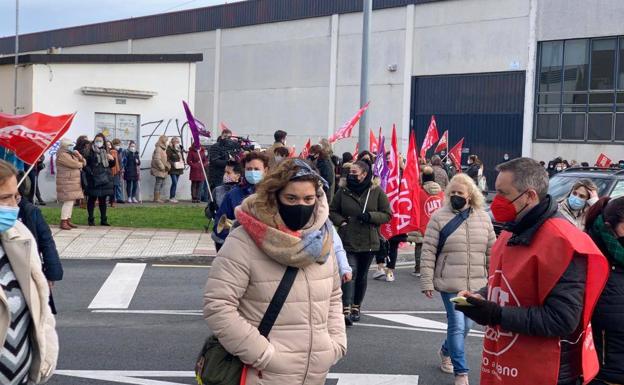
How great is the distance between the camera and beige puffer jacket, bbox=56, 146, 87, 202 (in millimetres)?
18297

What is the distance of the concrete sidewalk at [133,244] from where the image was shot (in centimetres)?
1575

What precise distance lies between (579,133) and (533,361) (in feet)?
120

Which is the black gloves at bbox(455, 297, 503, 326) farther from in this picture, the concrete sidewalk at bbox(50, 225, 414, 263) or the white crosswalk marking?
the concrete sidewalk at bbox(50, 225, 414, 263)

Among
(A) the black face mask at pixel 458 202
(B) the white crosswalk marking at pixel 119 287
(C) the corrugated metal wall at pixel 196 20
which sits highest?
(C) the corrugated metal wall at pixel 196 20

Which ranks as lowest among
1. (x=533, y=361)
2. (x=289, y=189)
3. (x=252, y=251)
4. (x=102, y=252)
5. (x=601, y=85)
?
(x=102, y=252)

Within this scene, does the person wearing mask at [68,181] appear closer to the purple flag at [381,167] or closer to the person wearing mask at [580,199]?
the purple flag at [381,167]

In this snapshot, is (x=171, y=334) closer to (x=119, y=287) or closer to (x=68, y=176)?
(x=119, y=287)

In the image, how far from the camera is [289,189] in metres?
4.45

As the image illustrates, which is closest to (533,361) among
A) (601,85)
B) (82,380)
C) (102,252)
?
(82,380)

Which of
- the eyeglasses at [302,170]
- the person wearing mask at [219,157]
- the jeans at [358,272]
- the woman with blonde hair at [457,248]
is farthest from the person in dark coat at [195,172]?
the eyeglasses at [302,170]

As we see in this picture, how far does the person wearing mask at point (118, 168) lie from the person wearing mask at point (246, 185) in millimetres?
13900

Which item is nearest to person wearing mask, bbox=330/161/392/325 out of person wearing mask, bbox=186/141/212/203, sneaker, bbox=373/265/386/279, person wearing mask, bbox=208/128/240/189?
sneaker, bbox=373/265/386/279

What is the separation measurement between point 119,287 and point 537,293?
8.94 meters

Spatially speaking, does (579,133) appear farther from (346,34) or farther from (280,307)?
(280,307)
